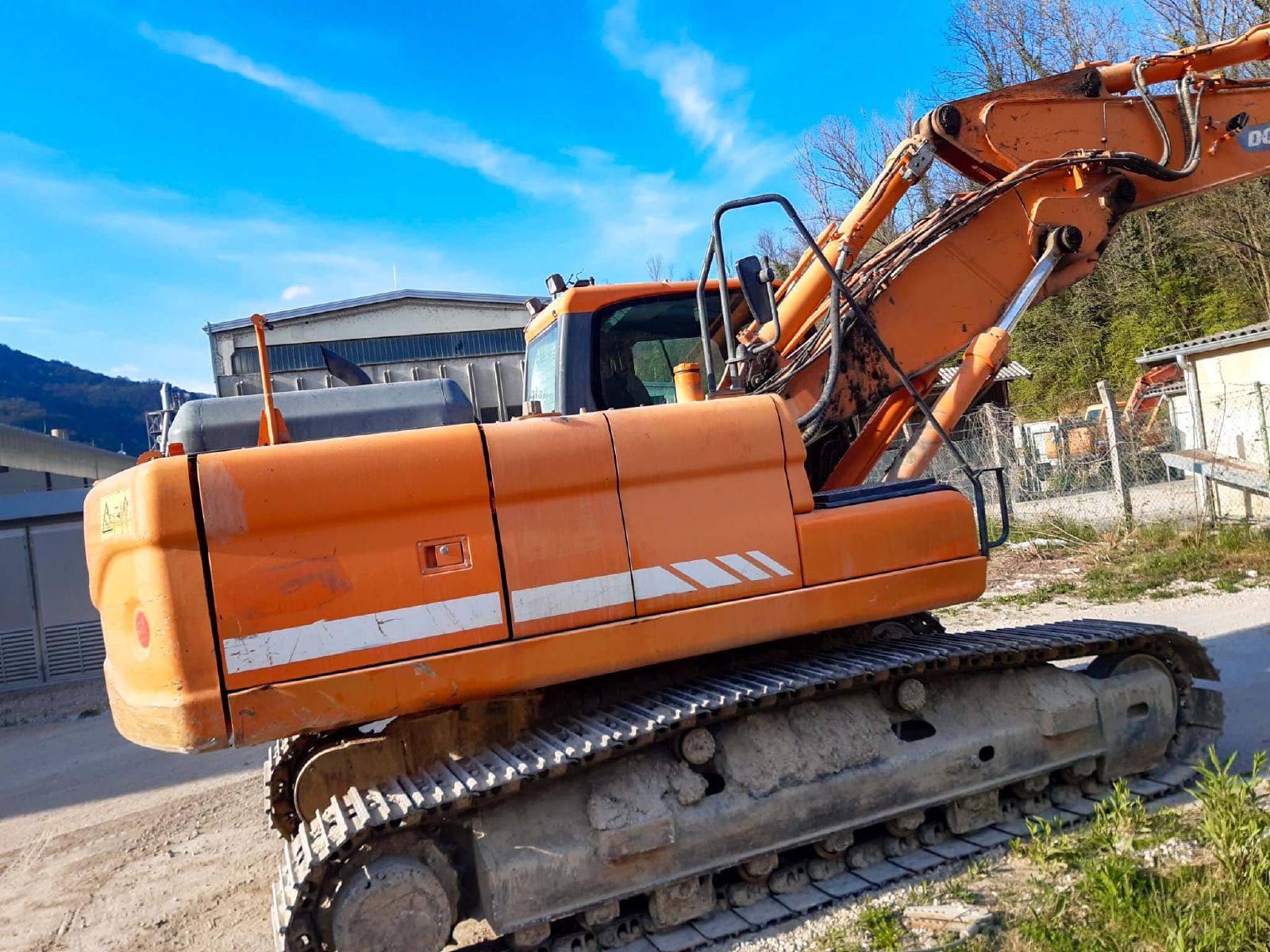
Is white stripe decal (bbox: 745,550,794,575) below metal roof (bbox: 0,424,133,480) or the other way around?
below

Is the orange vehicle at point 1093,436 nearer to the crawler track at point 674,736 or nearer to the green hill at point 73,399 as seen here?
the crawler track at point 674,736

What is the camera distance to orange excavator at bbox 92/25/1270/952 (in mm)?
2961

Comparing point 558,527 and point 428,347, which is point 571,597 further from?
point 428,347

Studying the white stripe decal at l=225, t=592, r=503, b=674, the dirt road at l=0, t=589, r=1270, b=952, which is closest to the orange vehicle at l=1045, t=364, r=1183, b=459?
the dirt road at l=0, t=589, r=1270, b=952

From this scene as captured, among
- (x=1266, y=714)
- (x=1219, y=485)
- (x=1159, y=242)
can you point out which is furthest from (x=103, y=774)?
(x=1159, y=242)

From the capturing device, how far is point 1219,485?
441 inches

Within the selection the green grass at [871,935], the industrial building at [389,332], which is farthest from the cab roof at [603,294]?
the industrial building at [389,332]

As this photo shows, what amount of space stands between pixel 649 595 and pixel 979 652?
1552mm

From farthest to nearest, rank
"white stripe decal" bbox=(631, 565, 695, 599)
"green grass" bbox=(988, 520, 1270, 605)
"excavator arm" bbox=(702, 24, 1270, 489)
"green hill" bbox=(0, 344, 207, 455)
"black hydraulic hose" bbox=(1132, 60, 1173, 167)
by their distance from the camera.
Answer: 1. "green hill" bbox=(0, 344, 207, 455)
2. "green grass" bbox=(988, 520, 1270, 605)
3. "black hydraulic hose" bbox=(1132, 60, 1173, 167)
4. "excavator arm" bbox=(702, 24, 1270, 489)
5. "white stripe decal" bbox=(631, 565, 695, 599)

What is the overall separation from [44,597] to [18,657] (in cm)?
78

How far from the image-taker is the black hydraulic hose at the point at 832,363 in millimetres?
3863

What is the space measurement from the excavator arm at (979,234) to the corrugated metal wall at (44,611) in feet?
33.9

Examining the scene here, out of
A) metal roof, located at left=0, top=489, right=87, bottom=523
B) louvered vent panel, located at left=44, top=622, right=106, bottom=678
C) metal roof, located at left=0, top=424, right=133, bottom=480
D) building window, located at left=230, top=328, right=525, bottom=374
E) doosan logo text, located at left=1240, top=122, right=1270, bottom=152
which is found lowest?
louvered vent panel, located at left=44, top=622, right=106, bottom=678

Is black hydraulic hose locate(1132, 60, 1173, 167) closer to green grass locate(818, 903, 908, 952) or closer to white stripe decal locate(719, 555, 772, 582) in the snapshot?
white stripe decal locate(719, 555, 772, 582)
